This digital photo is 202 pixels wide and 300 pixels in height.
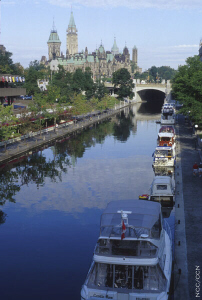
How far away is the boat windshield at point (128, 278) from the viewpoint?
61.8 ft

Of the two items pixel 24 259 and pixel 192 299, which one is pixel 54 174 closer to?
pixel 24 259

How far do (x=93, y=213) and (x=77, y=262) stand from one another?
8.96 m

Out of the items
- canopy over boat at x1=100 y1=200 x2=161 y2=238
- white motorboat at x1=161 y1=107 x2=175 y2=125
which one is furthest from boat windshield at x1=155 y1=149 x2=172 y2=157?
white motorboat at x1=161 y1=107 x2=175 y2=125

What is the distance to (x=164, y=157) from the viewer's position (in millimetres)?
49750

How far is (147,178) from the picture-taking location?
45344mm

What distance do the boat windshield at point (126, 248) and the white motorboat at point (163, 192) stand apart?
51.2 ft

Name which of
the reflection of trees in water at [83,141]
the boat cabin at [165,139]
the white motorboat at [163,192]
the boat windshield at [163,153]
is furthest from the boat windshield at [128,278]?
the boat cabin at [165,139]

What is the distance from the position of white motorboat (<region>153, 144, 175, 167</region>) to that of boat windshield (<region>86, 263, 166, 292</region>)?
101 ft

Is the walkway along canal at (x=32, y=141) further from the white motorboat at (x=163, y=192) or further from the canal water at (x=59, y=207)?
the white motorboat at (x=163, y=192)

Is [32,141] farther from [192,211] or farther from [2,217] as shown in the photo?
[192,211]

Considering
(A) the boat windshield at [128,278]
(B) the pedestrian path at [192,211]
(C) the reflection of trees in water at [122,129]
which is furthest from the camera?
(C) the reflection of trees in water at [122,129]

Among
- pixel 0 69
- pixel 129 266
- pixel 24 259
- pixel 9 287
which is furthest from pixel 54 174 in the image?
pixel 0 69

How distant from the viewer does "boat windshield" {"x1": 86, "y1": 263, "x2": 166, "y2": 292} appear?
1884 cm

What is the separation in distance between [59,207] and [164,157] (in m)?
18.6
